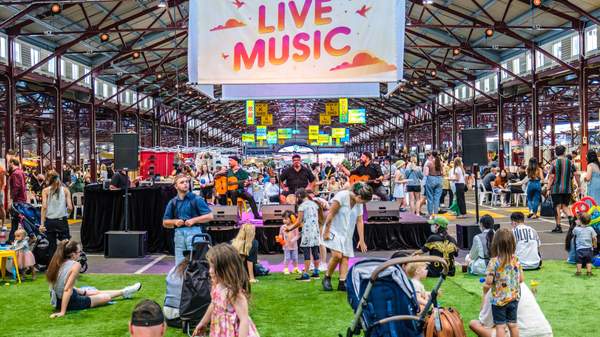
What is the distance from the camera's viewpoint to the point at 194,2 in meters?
8.62

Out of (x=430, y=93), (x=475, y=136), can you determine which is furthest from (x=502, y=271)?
(x=430, y=93)

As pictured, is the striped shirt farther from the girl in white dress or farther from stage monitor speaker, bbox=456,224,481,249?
the girl in white dress

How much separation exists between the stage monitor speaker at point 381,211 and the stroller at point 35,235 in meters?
4.81

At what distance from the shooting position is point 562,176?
1167 centimetres

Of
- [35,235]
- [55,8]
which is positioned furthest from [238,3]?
[55,8]

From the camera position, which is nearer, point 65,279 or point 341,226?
point 65,279

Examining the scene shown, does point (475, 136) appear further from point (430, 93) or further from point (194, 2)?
point (430, 93)

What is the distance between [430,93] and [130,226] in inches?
1206

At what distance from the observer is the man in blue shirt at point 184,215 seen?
22.1 feet

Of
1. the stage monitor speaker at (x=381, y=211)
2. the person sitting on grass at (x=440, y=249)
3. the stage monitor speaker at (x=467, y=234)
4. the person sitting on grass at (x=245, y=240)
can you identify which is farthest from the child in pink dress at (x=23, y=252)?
the stage monitor speaker at (x=467, y=234)

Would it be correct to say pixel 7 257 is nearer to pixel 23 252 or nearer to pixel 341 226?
pixel 23 252

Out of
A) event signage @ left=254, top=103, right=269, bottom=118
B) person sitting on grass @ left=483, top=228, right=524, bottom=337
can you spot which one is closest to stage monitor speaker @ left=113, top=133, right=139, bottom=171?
person sitting on grass @ left=483, top=228, right=524, bottom=337

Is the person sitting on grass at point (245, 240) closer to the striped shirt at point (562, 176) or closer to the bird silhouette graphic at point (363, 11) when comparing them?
the bird silhouette graphic at point (363, 11)

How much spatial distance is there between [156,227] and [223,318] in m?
7.89
